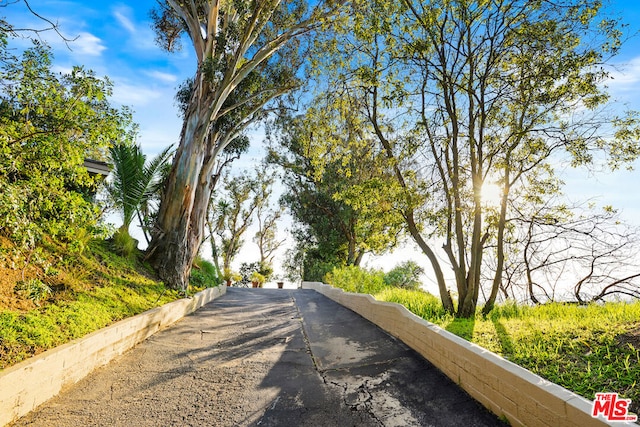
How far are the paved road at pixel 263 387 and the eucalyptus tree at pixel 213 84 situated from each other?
442cm

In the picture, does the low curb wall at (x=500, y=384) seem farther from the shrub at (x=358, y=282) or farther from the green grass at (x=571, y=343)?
the shrub at (x=358, y=282)

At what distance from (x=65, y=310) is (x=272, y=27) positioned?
1166 centimetres

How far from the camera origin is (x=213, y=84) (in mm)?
11625

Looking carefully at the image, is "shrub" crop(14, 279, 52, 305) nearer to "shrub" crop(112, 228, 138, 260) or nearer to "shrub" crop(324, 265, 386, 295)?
"shrub" crop(112, 228, 138, 260)

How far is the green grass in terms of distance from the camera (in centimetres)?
346

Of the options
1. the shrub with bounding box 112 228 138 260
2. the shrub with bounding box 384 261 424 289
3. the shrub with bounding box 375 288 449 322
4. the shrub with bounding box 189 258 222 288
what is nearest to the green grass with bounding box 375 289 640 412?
the shrub with bounding box 375 288 449 322

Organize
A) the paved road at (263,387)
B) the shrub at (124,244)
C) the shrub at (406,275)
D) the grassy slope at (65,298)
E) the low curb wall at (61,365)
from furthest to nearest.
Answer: the shrub at (406,275) < the shrub at (124,244) < the grassy slope at (65,298) < the paved road at (263,387) < the low curb wall at (61,365)

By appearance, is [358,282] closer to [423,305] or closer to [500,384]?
[423,305]

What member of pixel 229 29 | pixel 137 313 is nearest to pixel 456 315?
pixel 137 313

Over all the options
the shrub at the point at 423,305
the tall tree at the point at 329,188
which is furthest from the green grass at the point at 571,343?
the tall tree at the point at 329,188

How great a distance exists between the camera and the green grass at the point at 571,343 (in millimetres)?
3465

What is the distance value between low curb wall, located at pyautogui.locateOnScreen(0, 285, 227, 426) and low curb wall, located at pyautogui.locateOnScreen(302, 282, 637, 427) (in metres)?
4.46

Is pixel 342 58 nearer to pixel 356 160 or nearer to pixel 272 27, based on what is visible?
pixel 272 27

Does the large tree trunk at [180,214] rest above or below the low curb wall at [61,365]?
above
